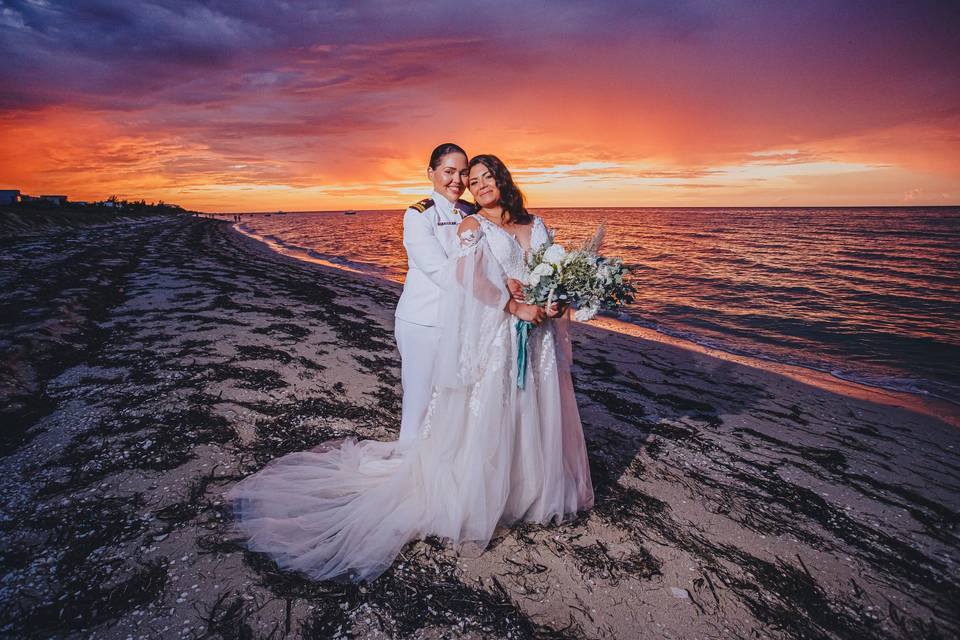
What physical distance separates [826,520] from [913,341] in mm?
11573

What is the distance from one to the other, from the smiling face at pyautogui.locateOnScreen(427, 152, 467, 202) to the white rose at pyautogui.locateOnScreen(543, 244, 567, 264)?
1.01 meters

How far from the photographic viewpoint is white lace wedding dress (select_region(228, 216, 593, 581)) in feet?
10.1

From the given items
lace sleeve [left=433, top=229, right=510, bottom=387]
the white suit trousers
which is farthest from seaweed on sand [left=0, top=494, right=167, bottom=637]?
lace sleeve [left=433, top=229, right=510, bottom=387]

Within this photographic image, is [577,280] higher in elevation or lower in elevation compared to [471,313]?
higher

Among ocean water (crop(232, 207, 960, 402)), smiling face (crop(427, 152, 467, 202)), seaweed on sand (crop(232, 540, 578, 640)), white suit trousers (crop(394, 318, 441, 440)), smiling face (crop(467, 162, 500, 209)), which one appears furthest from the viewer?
ocean water (crop(232, 207, 960, 402))

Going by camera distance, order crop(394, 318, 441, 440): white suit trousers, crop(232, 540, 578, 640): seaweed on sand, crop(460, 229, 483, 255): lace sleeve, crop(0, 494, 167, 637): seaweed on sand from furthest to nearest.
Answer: crop(394, 318, 441, 440): white suit trousers → crop(460, 229, 483, 255): lace sleeve → crop(232, 540, 578, 640): seaweed on sand → crop(0, 494, 167, 637): seaweed on sand

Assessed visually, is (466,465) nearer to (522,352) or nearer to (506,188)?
(522,352)

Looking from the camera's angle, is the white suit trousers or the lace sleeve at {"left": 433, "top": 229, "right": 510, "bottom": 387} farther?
the white suit trousers

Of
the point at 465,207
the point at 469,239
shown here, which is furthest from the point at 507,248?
the point at 465,207

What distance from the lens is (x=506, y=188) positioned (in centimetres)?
323

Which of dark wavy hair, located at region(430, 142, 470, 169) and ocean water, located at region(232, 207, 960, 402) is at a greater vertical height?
dark wavy hair, located at region(430, 142, 470, 169)

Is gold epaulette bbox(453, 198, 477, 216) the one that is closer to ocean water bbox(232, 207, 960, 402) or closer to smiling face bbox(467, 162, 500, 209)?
smiling face bbox(467, 162, 500, 209)

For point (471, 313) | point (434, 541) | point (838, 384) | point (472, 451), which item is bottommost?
point (838, 384)

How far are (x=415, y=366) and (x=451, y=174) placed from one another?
1.73 metres
